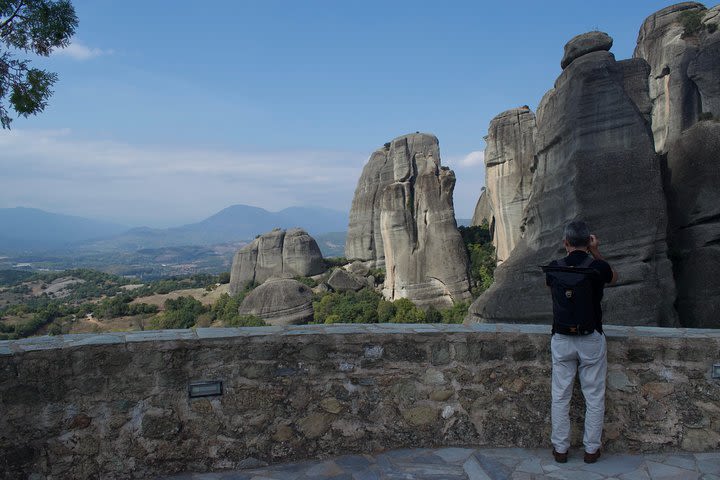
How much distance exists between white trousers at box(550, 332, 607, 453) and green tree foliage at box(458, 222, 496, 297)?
27.8m

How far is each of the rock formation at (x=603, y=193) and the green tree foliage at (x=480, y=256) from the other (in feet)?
48.9

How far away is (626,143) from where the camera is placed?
14438mm

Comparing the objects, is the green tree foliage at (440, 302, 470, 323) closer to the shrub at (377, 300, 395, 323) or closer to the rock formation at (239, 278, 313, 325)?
the shrub at (377, 300, 395, 323)

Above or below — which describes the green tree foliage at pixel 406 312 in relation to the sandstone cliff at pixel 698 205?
below

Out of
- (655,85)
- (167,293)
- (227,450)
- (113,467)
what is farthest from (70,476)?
(167,293)

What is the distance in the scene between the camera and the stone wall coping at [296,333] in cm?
386

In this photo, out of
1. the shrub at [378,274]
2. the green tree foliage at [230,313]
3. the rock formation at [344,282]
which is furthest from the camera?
the shrub at [378,274]

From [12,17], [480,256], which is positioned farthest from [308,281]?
[12,17]

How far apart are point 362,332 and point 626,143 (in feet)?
41.7

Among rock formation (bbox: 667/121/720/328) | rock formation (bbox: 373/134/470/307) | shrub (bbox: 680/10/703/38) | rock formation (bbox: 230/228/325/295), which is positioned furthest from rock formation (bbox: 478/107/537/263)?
rock formation (bbox: 230/228/325/295)

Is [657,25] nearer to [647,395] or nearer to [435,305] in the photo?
[435,305]

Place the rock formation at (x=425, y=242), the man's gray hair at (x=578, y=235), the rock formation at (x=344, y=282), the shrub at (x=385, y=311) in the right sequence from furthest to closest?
the rock formation at (x=344, y=282)
the rock formation at (x=425, y=242)
the shrub at (x=385, y=311)
the man's gray hair at (x=578, y=235)

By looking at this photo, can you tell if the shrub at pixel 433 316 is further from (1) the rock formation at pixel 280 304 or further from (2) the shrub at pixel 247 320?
(2) the shrub at pixel 247 320

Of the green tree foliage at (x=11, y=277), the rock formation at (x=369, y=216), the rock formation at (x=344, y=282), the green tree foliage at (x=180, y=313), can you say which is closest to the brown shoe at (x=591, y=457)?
the green tree foliage at (x=180, y=313)
